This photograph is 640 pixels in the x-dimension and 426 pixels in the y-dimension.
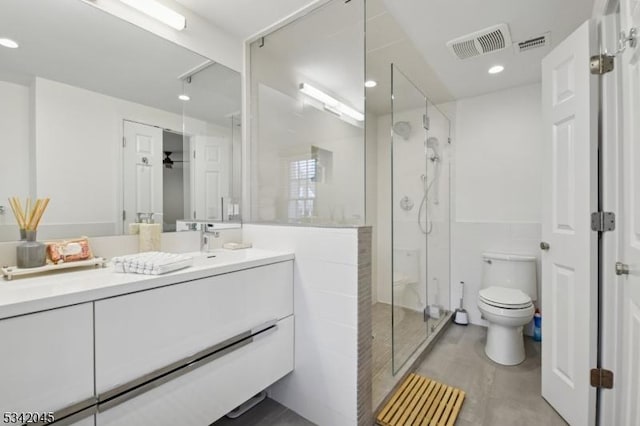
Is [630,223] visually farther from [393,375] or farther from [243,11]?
[243,11]

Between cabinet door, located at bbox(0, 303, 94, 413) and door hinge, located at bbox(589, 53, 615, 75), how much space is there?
2304mm

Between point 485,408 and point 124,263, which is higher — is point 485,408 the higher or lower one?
the lower one

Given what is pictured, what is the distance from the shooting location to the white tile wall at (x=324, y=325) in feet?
4.52

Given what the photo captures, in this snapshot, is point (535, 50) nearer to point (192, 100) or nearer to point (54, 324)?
point (192, 100)

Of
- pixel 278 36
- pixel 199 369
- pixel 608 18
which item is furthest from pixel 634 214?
pixel 278 36

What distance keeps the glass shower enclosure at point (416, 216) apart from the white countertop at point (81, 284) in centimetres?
143

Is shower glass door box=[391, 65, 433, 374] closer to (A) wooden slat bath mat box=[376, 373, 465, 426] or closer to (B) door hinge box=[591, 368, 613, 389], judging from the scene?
(A) wooden slat bath mat box=[376, 373, 465, 426]

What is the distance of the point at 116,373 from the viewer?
0.91 metres

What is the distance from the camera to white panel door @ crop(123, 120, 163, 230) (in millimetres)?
1435

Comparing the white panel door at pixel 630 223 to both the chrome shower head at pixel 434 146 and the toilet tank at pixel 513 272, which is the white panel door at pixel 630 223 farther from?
the chrome shower head at pixel 434 146

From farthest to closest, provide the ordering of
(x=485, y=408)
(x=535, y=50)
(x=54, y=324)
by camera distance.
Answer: (x=535, y=50)
(x=485, y=408)
(x=54, y=324)

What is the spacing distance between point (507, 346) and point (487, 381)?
0.38 m

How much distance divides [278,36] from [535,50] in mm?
1869

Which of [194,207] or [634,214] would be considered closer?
[634,214]
